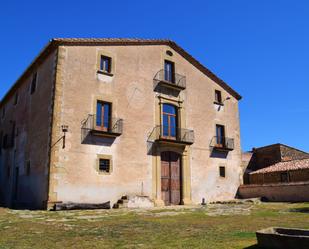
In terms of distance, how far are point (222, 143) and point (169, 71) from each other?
6.86 metres

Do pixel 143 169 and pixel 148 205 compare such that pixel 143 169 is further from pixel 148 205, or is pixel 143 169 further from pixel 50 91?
pixel 50 91

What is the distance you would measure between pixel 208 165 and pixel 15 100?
1513 cm

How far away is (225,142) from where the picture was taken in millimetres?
24750

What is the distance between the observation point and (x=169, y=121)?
21.8 metres

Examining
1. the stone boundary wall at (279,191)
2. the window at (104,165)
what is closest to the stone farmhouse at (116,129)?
the window at (104,165)

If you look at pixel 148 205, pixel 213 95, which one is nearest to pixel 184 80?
pixel 213 95

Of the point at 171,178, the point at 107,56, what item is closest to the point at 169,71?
the point at 107,56

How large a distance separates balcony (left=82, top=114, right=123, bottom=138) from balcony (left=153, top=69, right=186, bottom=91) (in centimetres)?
434

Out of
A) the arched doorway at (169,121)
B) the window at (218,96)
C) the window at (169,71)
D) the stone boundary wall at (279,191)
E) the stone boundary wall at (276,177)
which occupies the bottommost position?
the stone boundary wall at (279,191)

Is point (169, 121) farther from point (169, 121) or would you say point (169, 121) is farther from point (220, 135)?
point (220, 135)

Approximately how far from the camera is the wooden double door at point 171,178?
67.3ft

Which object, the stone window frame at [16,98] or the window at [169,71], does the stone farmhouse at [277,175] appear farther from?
the stone window frame at [16,98]

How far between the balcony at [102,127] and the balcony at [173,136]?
8.06ft

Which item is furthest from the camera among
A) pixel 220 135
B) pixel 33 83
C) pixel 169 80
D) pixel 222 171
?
pixel 220 135
